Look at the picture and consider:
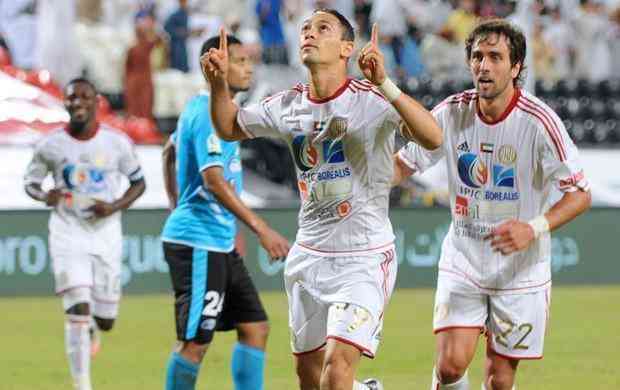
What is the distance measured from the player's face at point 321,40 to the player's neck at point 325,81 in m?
0.08

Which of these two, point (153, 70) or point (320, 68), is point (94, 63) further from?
point (320, 68)

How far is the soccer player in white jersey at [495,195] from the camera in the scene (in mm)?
8148

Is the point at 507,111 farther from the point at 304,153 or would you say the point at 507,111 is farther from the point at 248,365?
the point at 248,365

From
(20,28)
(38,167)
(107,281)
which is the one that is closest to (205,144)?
(107,281)

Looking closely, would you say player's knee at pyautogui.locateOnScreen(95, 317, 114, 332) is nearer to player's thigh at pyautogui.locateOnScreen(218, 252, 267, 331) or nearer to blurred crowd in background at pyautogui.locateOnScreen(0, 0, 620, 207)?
player's thigh at pyautogui.locateOnScreen(218, 252, 267, 331)

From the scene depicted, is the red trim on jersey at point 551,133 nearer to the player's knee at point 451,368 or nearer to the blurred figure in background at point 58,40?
the player's knee at point 451,368

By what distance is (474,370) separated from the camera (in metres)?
12.2

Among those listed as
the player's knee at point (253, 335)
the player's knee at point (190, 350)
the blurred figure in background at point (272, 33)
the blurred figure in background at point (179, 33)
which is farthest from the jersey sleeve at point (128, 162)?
the blurred figure in background at point (179, 33)

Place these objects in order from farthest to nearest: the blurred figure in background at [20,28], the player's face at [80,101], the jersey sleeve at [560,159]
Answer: the blurred figure in background at [20,28], the player's face at [80,101], the jersey sleeve at [560,159]

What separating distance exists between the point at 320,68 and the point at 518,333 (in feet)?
5.96

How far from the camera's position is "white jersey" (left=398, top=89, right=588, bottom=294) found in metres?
8.15

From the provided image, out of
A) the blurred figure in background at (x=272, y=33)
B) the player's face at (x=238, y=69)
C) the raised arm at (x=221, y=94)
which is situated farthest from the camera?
the blurred figure in background at (x=272, y=33)

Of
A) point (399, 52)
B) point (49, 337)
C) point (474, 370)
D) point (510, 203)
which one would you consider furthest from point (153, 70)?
point (510, 203)

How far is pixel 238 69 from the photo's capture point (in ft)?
30.3
